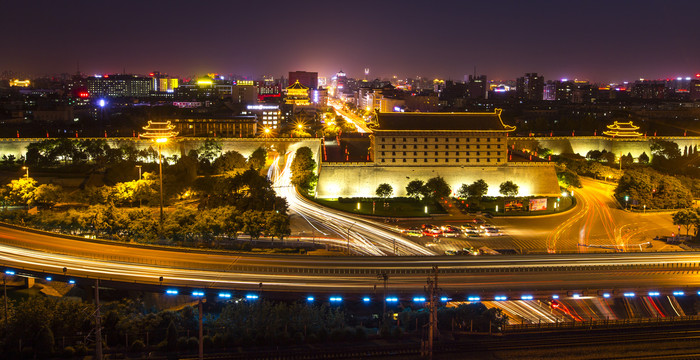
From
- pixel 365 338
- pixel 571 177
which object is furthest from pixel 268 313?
pixel 571 177

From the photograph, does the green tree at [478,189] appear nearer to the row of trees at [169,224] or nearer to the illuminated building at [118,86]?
the row of trees at [169,224]

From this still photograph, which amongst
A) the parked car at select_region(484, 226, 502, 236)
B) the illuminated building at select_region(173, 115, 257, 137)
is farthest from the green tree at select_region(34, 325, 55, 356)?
the illuminated building at select_region(173, 115, 257, 137)

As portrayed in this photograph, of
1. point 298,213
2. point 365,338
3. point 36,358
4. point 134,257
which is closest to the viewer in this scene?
point 36,358

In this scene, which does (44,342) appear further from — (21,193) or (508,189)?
(508,189)

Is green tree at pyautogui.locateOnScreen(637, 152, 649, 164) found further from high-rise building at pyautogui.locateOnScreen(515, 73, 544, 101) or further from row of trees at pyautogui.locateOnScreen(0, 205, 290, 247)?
high-rise building at pyautogui.locateOnScreen(515, 73, 544, 101)

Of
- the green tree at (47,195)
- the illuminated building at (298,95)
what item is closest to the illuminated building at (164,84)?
the illuminated building at (298,95)

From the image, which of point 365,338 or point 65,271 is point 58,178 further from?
point 365,338
